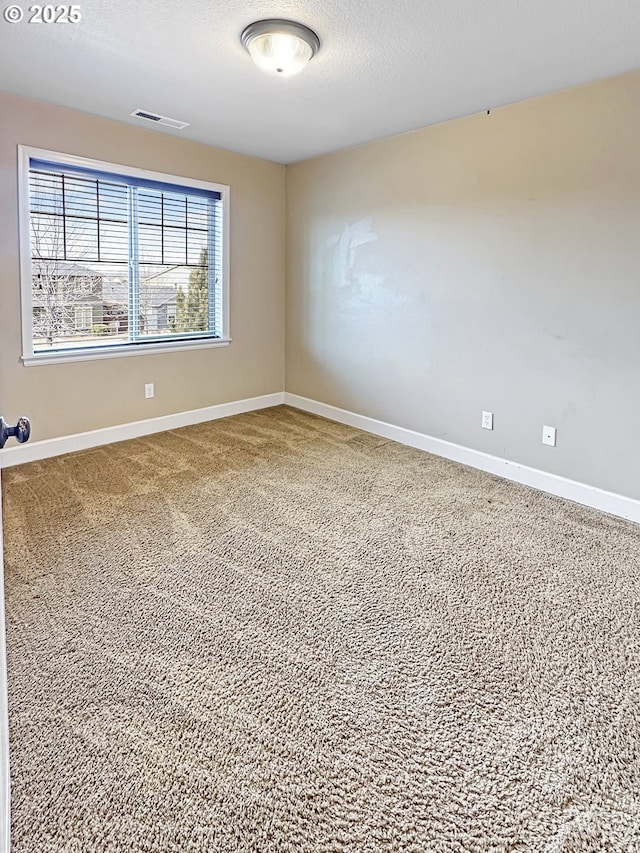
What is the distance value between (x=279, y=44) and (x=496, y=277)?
1.91 m

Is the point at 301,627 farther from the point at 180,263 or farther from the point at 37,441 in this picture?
the point at 180,263

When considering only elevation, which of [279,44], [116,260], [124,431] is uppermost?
[279,44]

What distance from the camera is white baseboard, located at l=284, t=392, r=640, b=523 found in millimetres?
3160

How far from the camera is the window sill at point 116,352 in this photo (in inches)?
148

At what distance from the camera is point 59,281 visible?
377 cm

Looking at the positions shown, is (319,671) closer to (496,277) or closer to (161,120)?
(496,277)

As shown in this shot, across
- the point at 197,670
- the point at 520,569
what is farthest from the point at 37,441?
the point at 520,569

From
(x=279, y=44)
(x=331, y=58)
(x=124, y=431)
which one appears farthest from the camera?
(x=124, y=431)

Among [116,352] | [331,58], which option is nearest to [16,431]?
[331,58]

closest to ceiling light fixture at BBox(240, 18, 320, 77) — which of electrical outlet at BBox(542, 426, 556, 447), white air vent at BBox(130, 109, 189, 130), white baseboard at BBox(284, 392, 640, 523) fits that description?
white air vent at BBox(130, 109, 189, 130)

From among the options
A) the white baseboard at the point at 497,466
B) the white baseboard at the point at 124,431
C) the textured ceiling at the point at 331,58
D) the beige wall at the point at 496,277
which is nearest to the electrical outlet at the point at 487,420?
the beige wall at the point at 496,277

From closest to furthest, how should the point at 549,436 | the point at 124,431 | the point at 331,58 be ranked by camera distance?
the point at 331,58
the point at 549,436
the point at 124,431

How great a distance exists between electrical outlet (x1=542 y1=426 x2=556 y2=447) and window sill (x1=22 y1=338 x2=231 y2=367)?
2.80 m

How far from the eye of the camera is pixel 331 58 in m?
2.71
